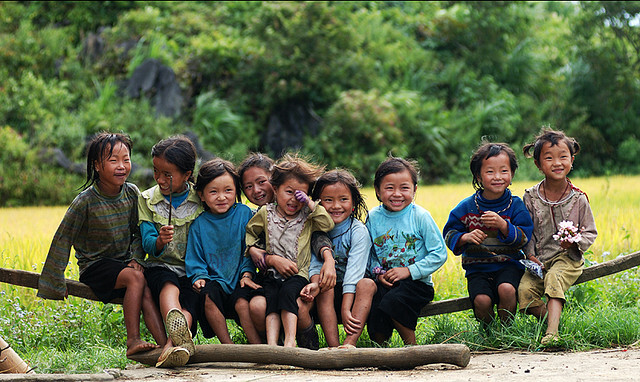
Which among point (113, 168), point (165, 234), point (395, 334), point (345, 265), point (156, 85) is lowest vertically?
point (395, 334)

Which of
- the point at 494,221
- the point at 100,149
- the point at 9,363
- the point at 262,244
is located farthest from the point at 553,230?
the point at 9,363

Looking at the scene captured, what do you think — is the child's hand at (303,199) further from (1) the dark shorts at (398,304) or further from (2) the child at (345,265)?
(1) the dark shorts at (398,304)

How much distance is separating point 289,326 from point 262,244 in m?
0.63

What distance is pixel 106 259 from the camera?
4820 mm

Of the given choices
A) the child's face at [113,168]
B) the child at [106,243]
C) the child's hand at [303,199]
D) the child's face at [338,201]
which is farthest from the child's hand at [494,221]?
the child's face at [113,168]

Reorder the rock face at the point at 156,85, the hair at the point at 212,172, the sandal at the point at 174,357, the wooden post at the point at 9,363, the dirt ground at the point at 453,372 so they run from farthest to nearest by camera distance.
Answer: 1. the rock face at the point at 156,85
2. the hair at the point at 212,172
3. the sandal at the point at 174,357
4. the wooden post at the point at 9,363
5. the dirt ground at the point at 453,372

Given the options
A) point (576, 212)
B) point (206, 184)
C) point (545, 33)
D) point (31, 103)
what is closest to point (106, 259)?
point (206, 184)

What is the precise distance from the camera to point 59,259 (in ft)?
15.5

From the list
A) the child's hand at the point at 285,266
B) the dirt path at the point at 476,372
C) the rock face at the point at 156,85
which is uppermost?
the rock face at the point at 156,85

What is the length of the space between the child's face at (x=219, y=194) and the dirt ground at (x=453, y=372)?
Result: 1022 mm

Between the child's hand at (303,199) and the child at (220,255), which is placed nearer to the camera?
the child at (220,255)

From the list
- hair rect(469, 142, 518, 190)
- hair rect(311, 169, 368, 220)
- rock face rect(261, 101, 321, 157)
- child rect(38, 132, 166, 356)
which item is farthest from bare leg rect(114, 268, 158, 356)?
rock face rect(261, 101, 321, 157)

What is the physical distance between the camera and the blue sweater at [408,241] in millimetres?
4844

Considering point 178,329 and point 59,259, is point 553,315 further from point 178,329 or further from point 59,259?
point 59,259
